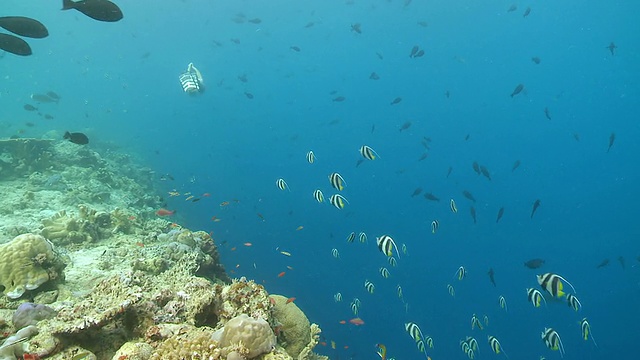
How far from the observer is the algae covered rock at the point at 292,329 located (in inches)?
171

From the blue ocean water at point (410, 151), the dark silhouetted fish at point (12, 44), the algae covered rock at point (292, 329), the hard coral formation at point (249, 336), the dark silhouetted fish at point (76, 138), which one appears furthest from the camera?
the blue ocean water at point (410, 151)

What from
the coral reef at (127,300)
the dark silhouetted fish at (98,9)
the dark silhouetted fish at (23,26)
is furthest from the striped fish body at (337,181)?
the dark silhouetted fish at (23,26)

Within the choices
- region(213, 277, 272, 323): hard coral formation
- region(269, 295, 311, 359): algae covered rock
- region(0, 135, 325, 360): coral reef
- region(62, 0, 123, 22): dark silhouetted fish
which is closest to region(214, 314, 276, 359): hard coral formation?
region(0, 135, 325, 360): coral reef

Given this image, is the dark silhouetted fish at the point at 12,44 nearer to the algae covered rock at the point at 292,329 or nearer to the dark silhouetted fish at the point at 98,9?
the dark silhouetted fish at the point at 98,9

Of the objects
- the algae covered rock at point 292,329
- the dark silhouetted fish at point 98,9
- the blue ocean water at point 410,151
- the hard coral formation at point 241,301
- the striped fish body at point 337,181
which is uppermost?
the dark silhouetted fish at point 98,9

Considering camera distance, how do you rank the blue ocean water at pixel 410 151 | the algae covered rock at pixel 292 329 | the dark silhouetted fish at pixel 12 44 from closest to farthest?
the algae covered rock at pixel 292 329 < the dark silhouetted fish at pixel 12 44 < the blue ocean water at pixel 410 151

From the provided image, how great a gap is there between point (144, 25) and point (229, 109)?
44.4 m

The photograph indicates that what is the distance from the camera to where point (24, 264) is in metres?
4.60

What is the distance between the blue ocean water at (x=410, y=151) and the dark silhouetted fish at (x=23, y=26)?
785cm

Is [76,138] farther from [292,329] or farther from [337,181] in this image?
[292,329]

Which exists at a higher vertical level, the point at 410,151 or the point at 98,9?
the point at 98,9

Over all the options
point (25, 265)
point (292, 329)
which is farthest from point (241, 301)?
point (25, 265)

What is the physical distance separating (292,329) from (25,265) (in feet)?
11.8

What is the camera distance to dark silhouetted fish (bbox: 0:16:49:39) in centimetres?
435
